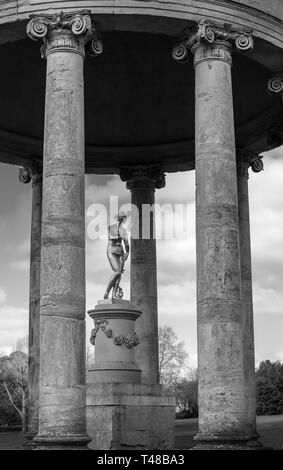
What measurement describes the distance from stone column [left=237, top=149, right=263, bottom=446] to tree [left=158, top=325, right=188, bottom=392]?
3067 inches

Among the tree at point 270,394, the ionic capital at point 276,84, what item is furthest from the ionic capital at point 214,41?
the tree at point 270,394

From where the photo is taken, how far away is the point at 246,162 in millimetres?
57531

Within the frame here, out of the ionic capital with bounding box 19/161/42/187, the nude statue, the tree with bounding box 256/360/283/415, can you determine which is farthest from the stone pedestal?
the tree with bounding box 256/360/283/415

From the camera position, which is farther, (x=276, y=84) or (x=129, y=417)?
(x=276, y=84)

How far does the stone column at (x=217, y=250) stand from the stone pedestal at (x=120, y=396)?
8274mm

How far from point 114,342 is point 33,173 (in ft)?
56.2

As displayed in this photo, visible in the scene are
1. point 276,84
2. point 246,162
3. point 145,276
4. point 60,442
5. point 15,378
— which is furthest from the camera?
point 15,378

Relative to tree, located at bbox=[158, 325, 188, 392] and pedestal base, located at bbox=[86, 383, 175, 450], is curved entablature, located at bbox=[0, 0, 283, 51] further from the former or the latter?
tree, located at bbox=[158, 325, 188, 392]

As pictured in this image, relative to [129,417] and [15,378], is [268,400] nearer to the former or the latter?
[15,378]

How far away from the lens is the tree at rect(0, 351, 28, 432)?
439 ft

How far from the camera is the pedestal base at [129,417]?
4425 centimetres

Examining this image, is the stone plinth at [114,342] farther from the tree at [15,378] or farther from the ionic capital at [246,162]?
the tree at [15,378]

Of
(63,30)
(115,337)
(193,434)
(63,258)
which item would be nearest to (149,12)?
(63,30)
